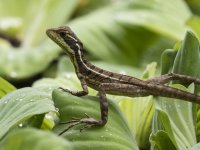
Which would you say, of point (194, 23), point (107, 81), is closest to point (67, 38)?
point (107, 81)

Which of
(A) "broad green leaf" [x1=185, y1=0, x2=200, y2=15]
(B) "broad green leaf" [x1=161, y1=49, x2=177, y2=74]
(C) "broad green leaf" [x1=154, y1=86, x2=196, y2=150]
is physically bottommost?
(A) "broad green leaf" [x1=185, y1=0, x2=200, y2=15]

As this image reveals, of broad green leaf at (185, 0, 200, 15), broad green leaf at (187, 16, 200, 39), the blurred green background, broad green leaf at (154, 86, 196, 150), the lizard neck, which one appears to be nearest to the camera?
broad green leaf at (154, 86, 196, 150)

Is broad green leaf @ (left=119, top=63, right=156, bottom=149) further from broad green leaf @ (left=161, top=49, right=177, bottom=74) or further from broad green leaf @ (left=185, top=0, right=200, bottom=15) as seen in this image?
broad green leaf @ (left=185, top=0, right=200, bottom=15)

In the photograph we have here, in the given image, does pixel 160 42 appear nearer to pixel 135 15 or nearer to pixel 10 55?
pixel 135 15

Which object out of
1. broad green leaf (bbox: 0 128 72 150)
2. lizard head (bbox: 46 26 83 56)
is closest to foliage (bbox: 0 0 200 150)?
broad green leaf (bbox: 0 128 72 150)

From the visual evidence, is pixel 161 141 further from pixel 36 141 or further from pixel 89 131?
pixel 36 141

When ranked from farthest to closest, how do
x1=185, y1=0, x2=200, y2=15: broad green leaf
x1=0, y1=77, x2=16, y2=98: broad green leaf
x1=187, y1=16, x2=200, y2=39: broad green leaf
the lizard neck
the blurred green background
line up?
x1=185, y1=0, x2=200, y2=15: broad green leaf → the blurred green background → x1=187, y1=16, x2=200, y2=39: broad green leaf → the lizard neck → x1=0, y1=77, x2=16, y2=98: broad green leaf
